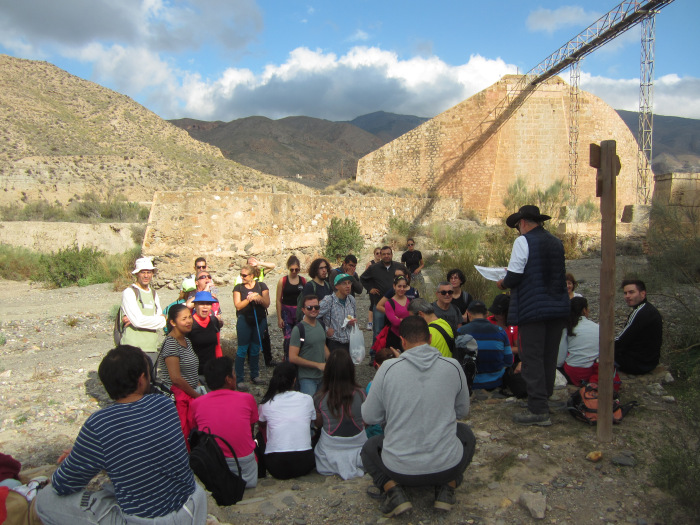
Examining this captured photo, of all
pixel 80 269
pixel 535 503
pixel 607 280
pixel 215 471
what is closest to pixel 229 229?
pixel 80 269

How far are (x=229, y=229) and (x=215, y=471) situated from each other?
9.20m

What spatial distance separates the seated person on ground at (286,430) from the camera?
3.80m

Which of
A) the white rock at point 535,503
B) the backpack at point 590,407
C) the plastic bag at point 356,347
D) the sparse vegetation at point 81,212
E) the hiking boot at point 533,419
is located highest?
the sparse vegetation at point 81,212

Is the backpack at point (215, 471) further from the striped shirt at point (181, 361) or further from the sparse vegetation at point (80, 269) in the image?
the sparse vegetation at point (80, 269)

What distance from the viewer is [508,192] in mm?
22547

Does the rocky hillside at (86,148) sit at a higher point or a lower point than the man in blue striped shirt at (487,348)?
higher

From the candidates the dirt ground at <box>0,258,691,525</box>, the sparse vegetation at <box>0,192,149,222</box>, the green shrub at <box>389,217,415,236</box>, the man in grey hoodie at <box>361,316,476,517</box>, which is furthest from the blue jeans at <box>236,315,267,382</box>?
the sparse vegetation at <box>0,192,149,222</box>

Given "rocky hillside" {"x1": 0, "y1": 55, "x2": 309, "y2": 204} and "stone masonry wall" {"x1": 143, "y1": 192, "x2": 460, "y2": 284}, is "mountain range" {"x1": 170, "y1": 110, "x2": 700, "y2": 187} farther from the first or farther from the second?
"stone masonry wall" {"x1": 143, "y1": 192, "x2": 460, "y2": 284}

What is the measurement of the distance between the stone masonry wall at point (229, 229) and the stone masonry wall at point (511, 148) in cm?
1070

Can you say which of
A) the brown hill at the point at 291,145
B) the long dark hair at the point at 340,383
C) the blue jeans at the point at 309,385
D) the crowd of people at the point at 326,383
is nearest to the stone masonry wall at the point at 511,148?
the crowd of people at the point at 326,383

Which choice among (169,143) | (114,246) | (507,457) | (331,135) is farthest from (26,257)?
(331,135)

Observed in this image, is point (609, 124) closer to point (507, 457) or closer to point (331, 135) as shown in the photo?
point (507, 457)

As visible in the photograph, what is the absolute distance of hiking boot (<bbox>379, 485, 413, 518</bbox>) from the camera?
2.89 meters

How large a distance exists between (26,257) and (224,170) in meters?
19.6
